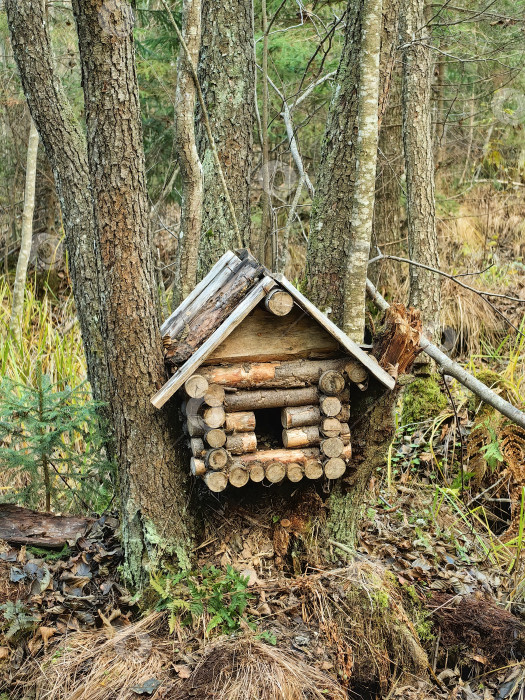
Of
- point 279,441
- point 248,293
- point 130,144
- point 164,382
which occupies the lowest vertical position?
point 279,441

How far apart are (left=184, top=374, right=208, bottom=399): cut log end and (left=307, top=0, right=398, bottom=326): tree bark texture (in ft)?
3.73

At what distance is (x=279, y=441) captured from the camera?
3572mm

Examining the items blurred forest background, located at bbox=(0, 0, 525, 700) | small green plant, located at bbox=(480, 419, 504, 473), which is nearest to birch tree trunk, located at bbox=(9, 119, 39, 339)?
blurred forest background, located at bbox=(0, 0, 525, 700)

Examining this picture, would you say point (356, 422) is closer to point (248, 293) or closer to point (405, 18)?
point (248, 293)

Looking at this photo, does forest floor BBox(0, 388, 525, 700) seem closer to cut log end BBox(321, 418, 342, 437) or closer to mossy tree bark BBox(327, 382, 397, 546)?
mossy tree bark BBox(327, 382, 397, 546)

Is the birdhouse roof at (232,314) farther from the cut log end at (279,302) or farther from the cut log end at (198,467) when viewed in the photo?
the cut log end at (198,467)

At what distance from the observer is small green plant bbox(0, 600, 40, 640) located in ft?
10.7

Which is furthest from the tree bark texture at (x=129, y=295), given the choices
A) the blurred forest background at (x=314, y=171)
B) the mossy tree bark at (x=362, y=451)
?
the blurred forest background at (x=314, y=171)

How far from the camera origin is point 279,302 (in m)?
2.93

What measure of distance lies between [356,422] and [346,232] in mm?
1165

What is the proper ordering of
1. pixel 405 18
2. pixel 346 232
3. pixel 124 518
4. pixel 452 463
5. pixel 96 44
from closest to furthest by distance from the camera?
pixel 96 44
pixel 124 518
pixel 346 232
pixel 452 463
pixel 405 18

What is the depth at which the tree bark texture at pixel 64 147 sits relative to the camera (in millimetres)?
3789

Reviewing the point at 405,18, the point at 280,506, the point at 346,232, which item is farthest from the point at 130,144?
the point at 405,18

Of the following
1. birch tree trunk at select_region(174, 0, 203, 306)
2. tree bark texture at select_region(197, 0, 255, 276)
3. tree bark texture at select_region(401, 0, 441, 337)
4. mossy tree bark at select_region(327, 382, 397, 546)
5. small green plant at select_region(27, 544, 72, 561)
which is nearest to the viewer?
mossy tree bark at select_region(327, 382, 397, 546)
